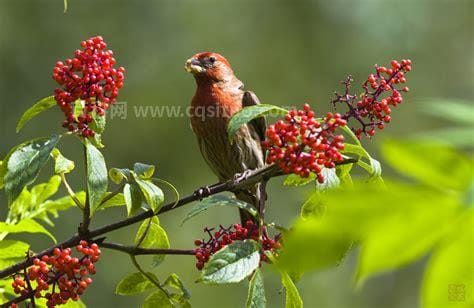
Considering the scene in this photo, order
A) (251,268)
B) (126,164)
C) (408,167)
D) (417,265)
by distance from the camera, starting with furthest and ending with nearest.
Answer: (417,265) → (126,164) → (251,268) → (408,167)

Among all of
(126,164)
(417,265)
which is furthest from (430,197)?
(417,265)

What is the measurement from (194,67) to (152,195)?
3.78 metres

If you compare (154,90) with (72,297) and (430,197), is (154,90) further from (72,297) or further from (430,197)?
(430,197)

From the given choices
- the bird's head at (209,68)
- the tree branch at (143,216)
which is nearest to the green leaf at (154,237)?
the tree branch at (143,216)

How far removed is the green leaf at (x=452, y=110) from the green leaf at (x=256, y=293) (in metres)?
1.38

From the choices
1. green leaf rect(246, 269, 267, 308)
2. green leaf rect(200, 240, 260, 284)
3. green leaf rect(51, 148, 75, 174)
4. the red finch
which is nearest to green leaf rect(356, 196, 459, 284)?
green leaf rect(200, 240, 260, 284)

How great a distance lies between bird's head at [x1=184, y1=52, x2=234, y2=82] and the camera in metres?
6.04

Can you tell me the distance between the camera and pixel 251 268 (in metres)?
2.08

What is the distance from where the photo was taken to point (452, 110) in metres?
0.78

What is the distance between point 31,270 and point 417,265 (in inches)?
535

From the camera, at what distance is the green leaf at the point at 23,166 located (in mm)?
2250

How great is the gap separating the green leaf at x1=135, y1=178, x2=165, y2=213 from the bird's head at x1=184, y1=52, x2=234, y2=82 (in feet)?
11.9

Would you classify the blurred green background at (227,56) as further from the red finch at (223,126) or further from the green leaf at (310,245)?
the green leaf at (310,245)

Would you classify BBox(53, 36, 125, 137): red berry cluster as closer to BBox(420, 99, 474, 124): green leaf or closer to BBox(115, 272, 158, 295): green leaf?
BBox(115, 272, 158, 295): green leaf
